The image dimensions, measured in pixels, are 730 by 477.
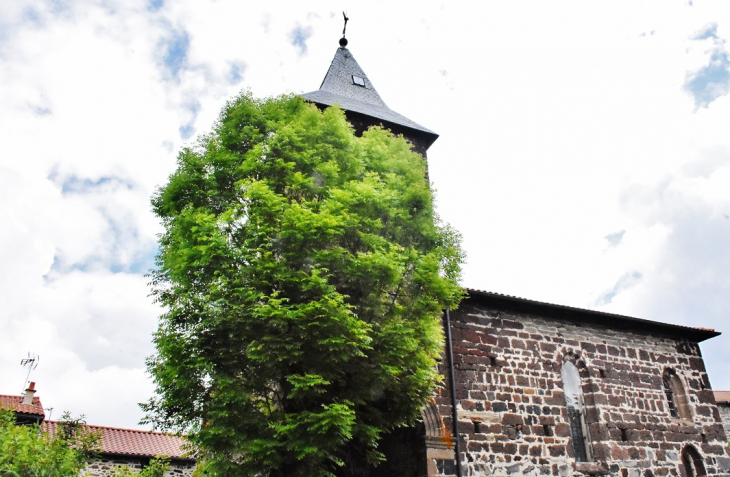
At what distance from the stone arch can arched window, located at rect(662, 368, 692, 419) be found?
→ 2870 mm

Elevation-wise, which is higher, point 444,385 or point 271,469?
point 444,385

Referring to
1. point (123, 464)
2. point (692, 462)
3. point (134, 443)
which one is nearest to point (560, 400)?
point (692, 462)

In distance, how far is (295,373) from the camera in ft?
26.0

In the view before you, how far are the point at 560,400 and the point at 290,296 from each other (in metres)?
6.86

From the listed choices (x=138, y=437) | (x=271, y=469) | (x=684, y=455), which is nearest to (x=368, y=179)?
(x=271, y=469)

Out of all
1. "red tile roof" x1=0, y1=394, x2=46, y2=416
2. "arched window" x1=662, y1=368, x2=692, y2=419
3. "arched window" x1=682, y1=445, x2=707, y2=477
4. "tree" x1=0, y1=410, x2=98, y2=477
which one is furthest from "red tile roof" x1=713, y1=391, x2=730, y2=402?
"red tile roof" x1=0, y1=394, x2=46, y2=416

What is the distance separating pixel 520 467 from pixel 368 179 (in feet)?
21.2

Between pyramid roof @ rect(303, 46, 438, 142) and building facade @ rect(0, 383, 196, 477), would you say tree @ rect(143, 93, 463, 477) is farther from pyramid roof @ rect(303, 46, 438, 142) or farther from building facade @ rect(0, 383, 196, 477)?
building facade @ rect(0, 383, 196, 477)

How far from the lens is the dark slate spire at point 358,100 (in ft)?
48.8

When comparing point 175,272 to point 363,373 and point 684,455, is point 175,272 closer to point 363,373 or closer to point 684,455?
point 363,373

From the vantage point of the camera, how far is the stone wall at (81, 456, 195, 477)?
16.6 meters

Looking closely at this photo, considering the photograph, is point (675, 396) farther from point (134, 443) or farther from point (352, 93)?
point (134, 443)

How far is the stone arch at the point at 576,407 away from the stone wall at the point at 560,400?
8cm

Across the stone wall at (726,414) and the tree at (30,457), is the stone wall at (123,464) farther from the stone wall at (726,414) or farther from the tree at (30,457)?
the stone wall at (726,414)
